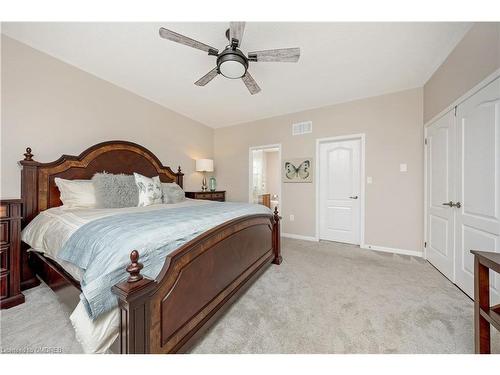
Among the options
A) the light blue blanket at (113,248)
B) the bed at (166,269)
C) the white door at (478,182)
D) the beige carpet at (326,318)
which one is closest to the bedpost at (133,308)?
the bed at (166,269)

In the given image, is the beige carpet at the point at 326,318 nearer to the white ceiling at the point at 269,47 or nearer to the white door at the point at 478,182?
the white door at the point at 478,182

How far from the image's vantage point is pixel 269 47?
205 cm

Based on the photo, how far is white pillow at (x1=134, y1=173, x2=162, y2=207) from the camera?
2.40m

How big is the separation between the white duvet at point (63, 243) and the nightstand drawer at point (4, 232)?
14 cm

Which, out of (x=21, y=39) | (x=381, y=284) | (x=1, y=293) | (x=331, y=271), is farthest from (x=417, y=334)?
(x=21, y=39)

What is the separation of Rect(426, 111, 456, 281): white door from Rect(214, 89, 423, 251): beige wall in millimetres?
239

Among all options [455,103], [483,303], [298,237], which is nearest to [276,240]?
[298,237]

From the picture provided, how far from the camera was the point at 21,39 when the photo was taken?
198cm

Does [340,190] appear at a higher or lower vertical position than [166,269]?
higher

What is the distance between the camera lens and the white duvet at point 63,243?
2.98 ft

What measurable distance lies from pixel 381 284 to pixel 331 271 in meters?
0.51

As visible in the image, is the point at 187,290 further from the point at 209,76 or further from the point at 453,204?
the point at 453,204

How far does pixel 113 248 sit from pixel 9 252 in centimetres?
156
